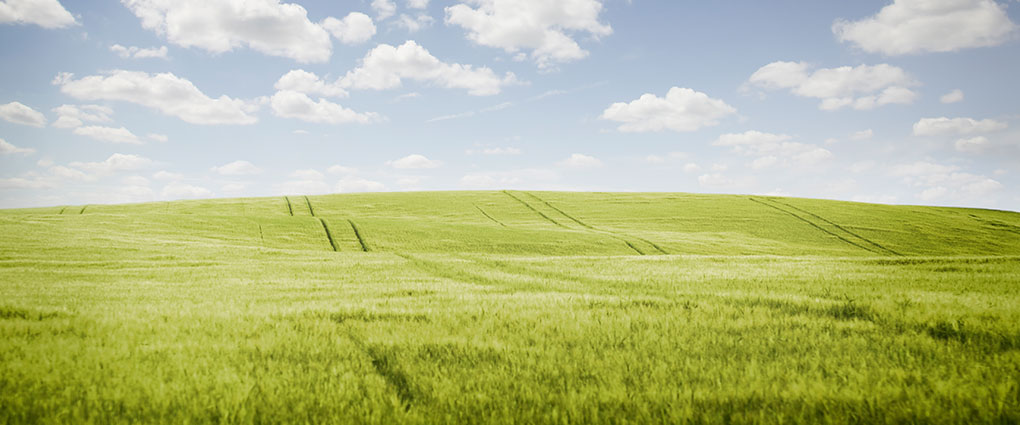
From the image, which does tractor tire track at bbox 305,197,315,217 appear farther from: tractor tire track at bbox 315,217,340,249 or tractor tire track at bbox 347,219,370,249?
tractor tire track at bbox 347,219,370,249

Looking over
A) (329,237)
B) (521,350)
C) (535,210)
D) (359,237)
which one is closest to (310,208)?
(329,237)

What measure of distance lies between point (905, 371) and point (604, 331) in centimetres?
304

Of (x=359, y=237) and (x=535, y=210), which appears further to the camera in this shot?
(x=535, y=210)

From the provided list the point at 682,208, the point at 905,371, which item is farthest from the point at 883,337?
the point at 682,208

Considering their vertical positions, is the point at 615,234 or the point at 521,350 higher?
the point at 521,350

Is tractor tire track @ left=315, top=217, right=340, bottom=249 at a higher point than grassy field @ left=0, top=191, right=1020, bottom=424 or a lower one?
lower

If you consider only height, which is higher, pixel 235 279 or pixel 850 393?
pixel 850 393

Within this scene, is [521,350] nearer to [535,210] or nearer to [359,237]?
[359,237]

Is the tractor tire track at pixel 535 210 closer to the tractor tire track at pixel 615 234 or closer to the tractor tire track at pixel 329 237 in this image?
the tractor tire track at pixel 615 234

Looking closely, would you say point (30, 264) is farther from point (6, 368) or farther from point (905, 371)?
point (905, 371)

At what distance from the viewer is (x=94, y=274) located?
56.6 ft

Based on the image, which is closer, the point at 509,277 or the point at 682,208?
the point at 509,277

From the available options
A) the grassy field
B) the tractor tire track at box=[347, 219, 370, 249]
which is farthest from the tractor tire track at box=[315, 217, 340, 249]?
the grassy field

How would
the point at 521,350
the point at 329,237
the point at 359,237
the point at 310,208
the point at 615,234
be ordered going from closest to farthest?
the point at 521,350 < the point at 329,237 < the point at 359,237 < the point at 615,234 < the point at 310,208
